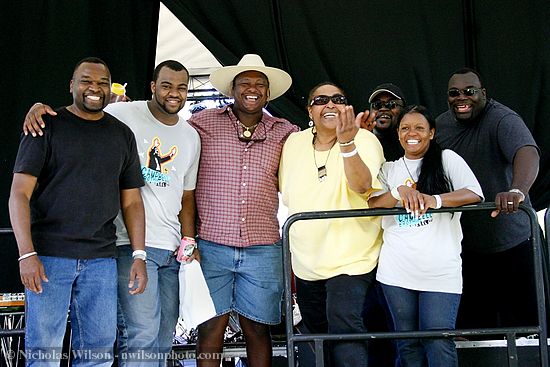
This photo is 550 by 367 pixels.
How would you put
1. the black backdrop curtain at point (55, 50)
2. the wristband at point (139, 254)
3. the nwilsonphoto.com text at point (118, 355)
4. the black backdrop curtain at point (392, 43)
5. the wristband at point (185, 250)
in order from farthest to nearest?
1. the black backdrop curtain at point (55, 50)
2. the black backdrop curtain at point (392, 43)
3. the wristband at point (185, 250)
4. the wristband at point (139, 254)
5. the nwilsonphoto.com text at point (118, 355)

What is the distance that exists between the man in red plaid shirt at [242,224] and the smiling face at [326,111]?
36cm

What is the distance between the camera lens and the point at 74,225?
11.4ft

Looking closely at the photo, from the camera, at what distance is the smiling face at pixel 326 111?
12.6ft

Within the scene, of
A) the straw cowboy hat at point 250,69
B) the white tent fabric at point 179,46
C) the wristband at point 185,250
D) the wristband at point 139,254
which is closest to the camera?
the wristband at point 139,254

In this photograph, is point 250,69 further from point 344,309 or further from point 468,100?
point 344,309

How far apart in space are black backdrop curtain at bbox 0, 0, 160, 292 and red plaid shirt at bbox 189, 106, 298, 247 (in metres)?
1.71

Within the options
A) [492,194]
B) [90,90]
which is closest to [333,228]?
[492,194]

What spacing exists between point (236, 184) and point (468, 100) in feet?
4.51

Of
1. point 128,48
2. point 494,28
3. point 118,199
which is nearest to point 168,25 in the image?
point 128,48

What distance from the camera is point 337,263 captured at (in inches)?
145

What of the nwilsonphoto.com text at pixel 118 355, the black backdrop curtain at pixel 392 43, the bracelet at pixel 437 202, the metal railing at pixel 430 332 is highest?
the black backdrop curtain at pixel 392 43

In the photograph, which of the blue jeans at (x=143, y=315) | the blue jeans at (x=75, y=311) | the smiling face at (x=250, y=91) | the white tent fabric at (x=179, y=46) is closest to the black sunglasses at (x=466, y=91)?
the smiling face at (x=250, y=91)

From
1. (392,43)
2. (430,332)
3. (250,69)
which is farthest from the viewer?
(392,43)

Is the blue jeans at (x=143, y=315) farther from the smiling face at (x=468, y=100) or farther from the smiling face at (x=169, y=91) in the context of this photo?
the smiling face at (x=468, y=100)
